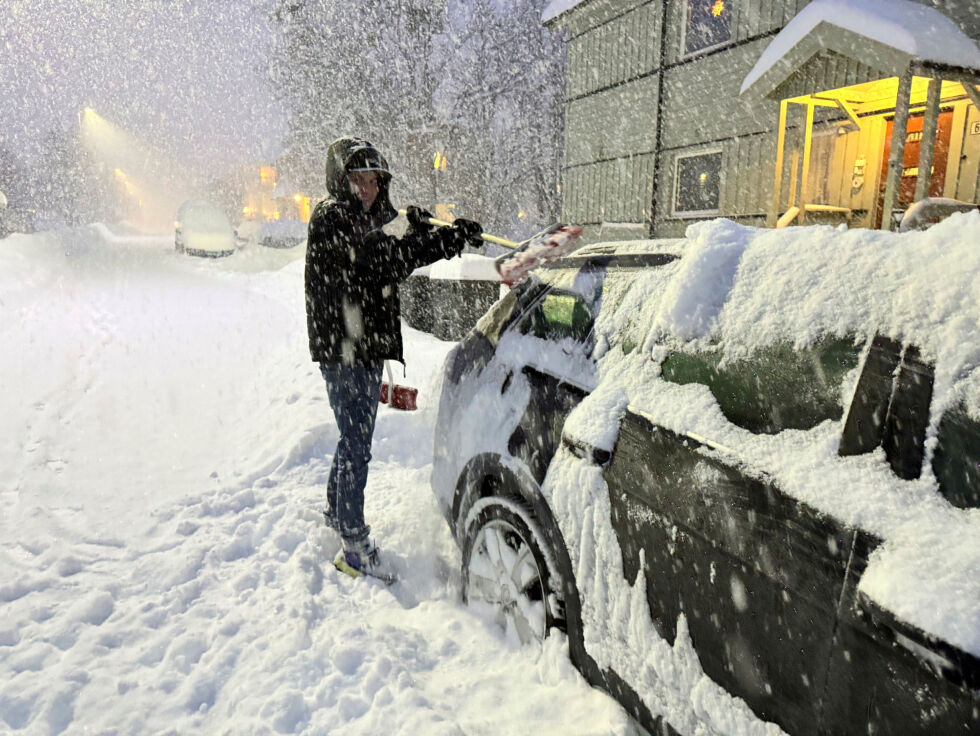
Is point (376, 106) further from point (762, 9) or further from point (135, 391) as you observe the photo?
point (135, 391)

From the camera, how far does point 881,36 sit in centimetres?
623

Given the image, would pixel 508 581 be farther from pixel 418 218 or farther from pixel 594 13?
pixel 594 13

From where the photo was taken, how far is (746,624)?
1.46 m

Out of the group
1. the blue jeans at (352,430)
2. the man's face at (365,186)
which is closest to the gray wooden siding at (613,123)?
the man's face at (365,186)

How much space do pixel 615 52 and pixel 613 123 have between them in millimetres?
1388

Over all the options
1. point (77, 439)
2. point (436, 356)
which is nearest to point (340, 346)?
point (77, 439)

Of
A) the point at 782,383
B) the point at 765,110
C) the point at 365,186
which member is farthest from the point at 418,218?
the point at 765,110

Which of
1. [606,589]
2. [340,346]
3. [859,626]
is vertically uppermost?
[340,346]

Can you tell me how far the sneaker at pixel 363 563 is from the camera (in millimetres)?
3131

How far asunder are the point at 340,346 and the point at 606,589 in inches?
68.6

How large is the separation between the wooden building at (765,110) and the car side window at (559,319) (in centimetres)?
573

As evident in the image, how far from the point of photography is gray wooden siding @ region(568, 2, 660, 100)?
11.6m

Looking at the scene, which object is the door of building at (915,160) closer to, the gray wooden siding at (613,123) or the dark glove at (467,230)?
the gray wooden siding at (613,123)

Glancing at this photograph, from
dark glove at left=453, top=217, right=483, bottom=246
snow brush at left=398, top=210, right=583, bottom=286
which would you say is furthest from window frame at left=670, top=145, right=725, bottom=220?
dark glove at left=453, top=217, right=483, bottom=246
